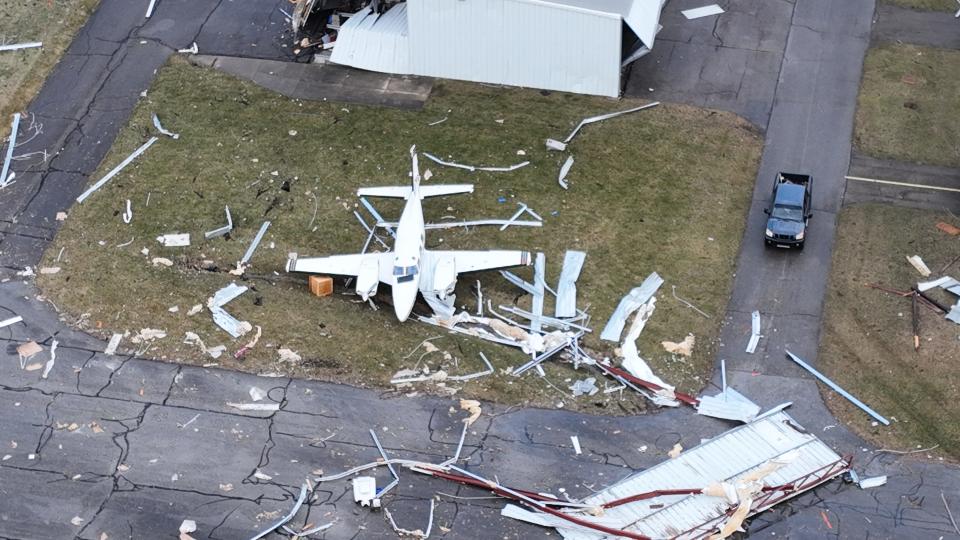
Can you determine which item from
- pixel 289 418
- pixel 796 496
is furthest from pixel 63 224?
pixel 796 496

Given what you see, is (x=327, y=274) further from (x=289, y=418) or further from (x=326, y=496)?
(x=326, y=496)

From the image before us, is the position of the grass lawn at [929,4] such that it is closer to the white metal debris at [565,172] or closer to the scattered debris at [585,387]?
the white metal debris at [565,172]

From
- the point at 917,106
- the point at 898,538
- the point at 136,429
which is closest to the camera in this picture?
the point at 898,538

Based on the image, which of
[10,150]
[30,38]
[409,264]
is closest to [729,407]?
[409,264]

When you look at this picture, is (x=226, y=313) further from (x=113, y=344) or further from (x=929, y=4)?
(x=929, y=4)

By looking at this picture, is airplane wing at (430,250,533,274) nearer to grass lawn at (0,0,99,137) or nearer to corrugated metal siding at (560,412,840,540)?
corrugated metal siding at (560,412,840,540)

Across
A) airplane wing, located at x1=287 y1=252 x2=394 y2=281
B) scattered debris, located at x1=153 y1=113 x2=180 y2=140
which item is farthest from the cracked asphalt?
airplane wing, located at x1=287 y1=252 x2=394 y2=281

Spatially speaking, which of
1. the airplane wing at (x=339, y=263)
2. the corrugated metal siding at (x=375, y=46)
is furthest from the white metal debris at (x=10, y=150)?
the airplane wing at (x=339, y=263)
